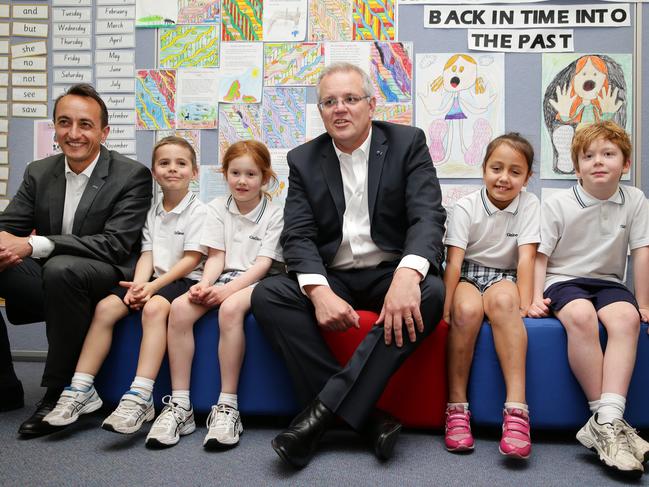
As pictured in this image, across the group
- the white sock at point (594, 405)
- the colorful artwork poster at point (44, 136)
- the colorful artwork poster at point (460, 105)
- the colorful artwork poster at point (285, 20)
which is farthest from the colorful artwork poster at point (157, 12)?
the white sock at point (594, 405)

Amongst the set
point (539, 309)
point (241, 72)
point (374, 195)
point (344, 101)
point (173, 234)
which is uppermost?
point (241, 72)

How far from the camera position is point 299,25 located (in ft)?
8.16

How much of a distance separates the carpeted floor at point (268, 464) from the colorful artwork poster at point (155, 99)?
4.77 feet

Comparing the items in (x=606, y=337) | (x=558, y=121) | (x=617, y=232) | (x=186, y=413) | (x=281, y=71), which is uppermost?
(x=281, y=71)


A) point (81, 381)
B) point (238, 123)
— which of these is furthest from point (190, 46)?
point (81, 381)

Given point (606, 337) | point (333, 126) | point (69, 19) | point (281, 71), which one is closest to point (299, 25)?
point (281, 71)

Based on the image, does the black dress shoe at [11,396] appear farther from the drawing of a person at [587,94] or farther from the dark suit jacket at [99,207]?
the drawing of a person at [587,94]

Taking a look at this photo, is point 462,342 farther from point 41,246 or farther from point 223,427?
point 41,246

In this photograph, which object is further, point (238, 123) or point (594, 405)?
point (238, 123)

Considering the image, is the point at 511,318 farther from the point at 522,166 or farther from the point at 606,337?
the point at 522,166

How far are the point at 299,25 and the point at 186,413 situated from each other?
1.74 m

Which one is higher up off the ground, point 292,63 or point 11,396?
point 292,63

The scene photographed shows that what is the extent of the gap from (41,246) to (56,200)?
23cm

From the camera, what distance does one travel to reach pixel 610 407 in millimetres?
1424
